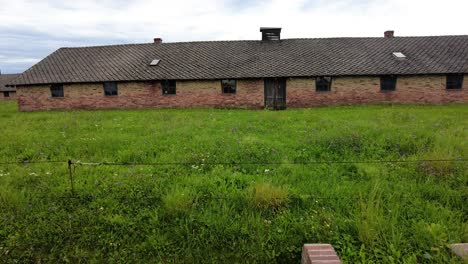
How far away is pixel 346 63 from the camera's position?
18.6 metres

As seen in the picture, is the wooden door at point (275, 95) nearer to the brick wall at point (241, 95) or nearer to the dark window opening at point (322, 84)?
the brick wall at point (241, 95)

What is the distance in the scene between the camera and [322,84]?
18094 mm

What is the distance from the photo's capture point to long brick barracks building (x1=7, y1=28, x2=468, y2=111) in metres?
17.8

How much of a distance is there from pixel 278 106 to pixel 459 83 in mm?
12304

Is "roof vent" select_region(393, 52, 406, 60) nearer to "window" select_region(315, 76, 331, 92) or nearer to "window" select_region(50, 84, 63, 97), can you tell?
"window" select_region(315, 76, 331, 92)

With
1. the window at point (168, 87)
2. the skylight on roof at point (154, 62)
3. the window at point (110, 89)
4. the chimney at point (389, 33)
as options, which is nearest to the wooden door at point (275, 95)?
the window at point (168, 87)

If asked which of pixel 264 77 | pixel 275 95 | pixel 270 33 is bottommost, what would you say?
pixel 275 95

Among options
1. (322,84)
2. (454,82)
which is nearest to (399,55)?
(454,82)

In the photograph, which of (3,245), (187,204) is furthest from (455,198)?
(3,245)

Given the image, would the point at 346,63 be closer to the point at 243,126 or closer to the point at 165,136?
the point at 243,126

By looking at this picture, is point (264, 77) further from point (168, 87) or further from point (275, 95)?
point (168, 87)

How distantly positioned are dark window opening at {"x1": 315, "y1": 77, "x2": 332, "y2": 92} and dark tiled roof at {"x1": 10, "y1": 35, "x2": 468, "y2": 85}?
1.79 feet

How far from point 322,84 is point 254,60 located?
17.2ft

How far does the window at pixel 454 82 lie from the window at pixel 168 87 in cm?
1875
